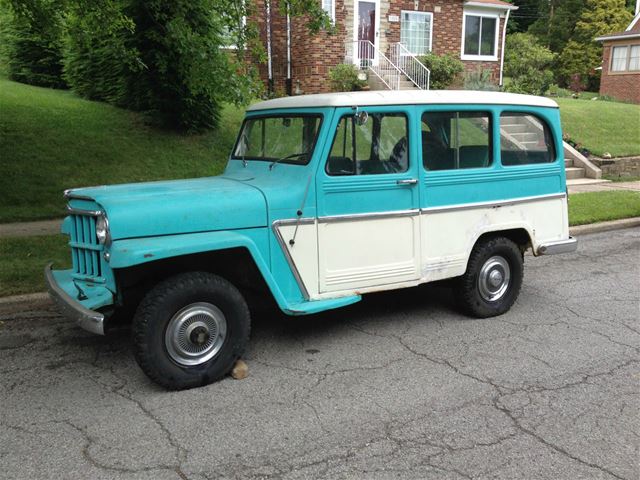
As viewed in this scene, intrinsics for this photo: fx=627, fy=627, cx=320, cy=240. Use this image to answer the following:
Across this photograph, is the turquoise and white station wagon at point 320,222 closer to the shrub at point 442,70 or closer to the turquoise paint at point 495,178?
the turquoise paint at point 495,178

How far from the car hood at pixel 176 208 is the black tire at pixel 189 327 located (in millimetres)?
354

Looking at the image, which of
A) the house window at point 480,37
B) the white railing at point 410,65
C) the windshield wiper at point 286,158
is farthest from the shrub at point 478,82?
the windshield wiper at point 286,158

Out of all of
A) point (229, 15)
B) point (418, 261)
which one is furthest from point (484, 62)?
A: point (418, 261)

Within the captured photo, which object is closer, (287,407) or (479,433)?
(479,433)

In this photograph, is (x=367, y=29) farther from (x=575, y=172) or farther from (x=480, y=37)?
(x=575, y=172)

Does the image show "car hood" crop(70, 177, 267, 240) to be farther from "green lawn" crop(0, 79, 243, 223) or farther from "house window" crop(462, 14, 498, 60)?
"house window" crop(462, 14, 498, 60)

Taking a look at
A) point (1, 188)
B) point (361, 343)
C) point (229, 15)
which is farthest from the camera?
point (1, 188)

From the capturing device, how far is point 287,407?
13.1ft

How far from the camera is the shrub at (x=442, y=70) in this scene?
21.3 meters

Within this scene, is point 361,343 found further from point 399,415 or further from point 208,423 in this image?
point 208,423

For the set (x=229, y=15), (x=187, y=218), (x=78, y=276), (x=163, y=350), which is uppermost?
(x=229, y=15)

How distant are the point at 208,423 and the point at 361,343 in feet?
5.67

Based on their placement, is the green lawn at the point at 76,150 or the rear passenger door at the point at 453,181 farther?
the green lawn at the point at 76,150

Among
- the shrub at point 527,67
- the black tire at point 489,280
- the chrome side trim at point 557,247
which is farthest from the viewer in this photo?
the shrub at point 527,67
